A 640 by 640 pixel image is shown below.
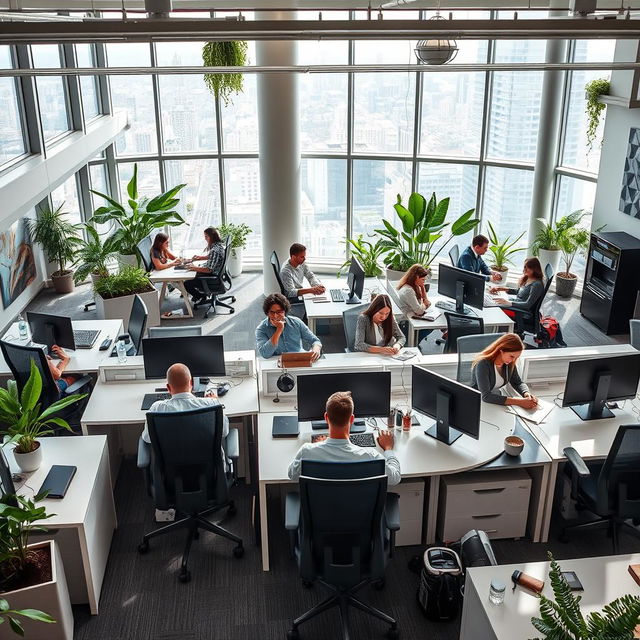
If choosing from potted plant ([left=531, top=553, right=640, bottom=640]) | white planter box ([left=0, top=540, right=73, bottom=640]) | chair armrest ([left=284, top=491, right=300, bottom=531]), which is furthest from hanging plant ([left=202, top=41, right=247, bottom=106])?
potted plant ([left=531, top=553, right=640, bottom=640])

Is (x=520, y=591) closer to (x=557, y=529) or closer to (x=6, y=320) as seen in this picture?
→ (x=557, y=529)

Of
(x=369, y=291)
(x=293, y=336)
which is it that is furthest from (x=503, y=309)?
(x=293, y=336)

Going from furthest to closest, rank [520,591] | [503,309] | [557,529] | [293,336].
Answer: [503,309], [293,336], [557,529], [520,591]

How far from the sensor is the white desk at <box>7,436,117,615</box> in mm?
4328

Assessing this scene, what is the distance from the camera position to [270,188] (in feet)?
30.9

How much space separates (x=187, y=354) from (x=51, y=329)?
59.6 inches

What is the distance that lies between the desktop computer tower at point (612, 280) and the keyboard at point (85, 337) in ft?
19.3

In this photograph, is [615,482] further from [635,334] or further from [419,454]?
[635,334]

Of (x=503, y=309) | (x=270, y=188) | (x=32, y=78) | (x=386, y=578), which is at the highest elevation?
(x=32, y=78)

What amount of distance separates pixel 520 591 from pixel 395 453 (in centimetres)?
133

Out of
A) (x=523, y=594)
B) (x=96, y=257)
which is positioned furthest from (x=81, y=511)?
(x=96, y=257)

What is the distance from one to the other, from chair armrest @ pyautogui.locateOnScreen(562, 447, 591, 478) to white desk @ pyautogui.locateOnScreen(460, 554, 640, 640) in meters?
0.79

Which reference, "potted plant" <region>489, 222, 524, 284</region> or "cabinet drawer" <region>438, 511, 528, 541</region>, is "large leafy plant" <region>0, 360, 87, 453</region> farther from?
"potted plant" <region>489, 222, 524, 284</region>

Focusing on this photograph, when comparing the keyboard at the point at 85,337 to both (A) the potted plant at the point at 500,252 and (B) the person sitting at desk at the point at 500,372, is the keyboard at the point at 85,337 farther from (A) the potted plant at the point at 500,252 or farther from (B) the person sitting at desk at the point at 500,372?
(A) the potted plant at the point at 500,252
